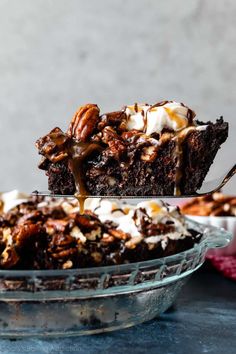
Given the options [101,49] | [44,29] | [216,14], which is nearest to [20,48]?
[44,29]

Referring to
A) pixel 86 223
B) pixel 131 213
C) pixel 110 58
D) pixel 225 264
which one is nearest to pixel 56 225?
pixel 86 223

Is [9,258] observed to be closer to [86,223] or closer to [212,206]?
[86,223]

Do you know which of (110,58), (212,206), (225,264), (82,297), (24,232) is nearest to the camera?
(82,297)

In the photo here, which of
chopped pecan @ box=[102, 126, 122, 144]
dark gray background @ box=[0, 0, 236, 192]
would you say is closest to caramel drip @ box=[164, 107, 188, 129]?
chopped pecan @ box=[102, 126, 122, 144]

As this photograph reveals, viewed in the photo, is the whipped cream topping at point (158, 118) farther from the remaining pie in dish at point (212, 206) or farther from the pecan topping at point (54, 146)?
the remaining pie in dish at point (212, 206)

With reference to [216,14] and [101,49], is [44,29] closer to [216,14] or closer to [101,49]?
[101,49]

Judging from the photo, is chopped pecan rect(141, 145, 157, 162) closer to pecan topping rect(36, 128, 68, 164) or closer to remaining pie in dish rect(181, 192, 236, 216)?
pecan topping rect(36, 128, 68, 164)
